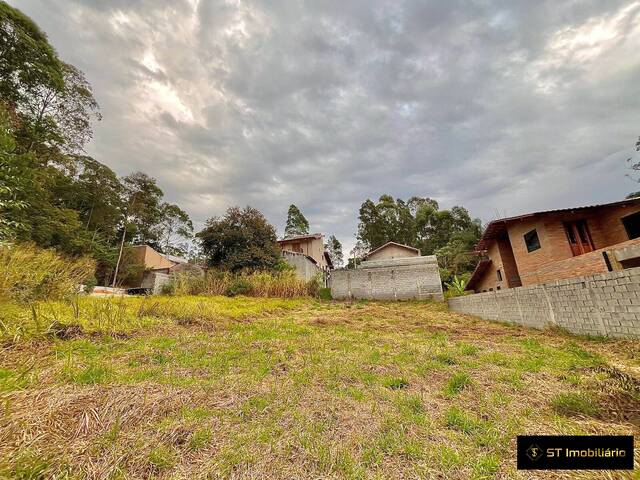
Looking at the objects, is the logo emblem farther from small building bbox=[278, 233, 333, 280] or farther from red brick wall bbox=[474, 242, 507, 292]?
small building bbox=[278, 233, 333, 280]

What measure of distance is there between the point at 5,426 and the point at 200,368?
1.87 metres

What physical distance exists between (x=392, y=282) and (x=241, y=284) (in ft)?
33.5

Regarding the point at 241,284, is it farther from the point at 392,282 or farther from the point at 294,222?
the point at 294,222

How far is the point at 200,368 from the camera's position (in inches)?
131

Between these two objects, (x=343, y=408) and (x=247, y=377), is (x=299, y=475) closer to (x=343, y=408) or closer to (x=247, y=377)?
(x=343, y=408)

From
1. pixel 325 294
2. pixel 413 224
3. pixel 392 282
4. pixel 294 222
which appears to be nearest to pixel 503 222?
pixel 392 282

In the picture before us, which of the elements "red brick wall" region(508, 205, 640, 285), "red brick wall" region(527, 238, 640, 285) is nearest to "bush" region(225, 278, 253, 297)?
"red brick wall" region(527, 238, 640, 285)

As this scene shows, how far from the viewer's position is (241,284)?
505 inches

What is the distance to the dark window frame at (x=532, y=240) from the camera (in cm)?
1134

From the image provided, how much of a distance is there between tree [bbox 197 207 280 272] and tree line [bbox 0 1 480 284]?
6 centimetres

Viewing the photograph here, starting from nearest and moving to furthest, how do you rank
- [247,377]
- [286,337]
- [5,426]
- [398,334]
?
1. [5,426]
2. [247,377]
3. [286,337]
4. [398,334]

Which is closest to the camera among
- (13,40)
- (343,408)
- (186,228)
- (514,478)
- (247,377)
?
(514,478)

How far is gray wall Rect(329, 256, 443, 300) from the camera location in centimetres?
1602

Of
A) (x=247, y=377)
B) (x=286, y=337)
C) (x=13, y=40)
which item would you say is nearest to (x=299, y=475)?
(x=247, y=377)
